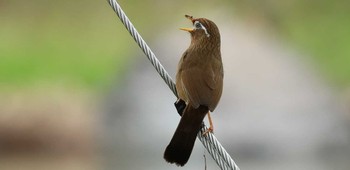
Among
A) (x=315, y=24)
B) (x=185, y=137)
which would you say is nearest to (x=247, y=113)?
(x=315, y=24)

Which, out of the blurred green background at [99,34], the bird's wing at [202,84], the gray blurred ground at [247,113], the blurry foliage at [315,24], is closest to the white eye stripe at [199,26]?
the bird's wing at [202,84]

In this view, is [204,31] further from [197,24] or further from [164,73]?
[164,73]

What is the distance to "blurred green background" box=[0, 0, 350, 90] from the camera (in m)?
9.97

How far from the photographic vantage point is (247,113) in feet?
30.3

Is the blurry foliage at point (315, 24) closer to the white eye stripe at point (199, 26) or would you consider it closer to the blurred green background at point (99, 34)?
the blurred green background at point (99, 34)

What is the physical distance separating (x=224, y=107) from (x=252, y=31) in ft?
4.83

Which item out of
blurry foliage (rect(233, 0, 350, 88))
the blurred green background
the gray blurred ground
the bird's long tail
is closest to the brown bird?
the bird's long tail

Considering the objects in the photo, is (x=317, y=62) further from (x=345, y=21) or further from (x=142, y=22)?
(x=142, y=22)

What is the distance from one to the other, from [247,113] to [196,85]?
5.30 metres

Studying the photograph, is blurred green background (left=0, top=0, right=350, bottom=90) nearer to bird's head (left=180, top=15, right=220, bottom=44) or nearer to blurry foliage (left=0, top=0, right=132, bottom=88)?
blurry foliage (left=0, top=0, right=132, bottom=88)

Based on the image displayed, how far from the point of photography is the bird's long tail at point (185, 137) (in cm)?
377

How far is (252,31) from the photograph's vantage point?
10211 millimetres

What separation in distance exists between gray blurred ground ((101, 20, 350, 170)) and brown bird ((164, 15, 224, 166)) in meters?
3.91

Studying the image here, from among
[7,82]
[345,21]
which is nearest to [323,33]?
[345,21]
